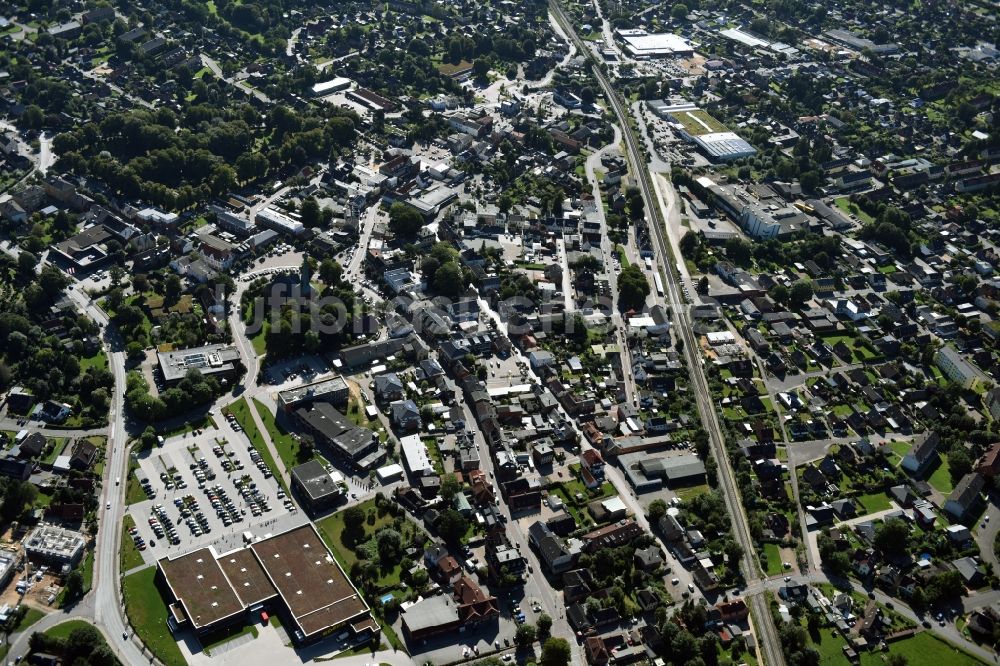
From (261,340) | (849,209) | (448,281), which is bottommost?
(849,209)

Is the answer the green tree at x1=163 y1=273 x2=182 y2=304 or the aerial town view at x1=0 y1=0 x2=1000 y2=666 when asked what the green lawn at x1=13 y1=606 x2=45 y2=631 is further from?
the green tree at x1=163 y1=273 x2=182 y2=304

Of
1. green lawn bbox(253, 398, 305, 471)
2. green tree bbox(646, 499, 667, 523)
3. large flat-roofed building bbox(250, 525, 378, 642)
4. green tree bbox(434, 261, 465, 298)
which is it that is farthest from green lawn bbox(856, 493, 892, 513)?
green lawn bbox(253, 398, 305, 471)

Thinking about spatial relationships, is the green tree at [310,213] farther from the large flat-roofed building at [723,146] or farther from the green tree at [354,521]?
the large flat-roofed building at [723,146]

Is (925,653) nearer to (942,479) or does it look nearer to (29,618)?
(942,479)

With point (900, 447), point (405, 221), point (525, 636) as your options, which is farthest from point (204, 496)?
point (900, 447)

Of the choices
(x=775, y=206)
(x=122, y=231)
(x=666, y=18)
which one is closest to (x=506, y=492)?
(x=122, y=231)

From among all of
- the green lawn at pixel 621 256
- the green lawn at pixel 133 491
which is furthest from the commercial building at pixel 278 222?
the green lawn at pixel 133 491
